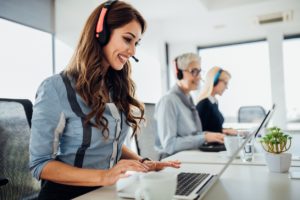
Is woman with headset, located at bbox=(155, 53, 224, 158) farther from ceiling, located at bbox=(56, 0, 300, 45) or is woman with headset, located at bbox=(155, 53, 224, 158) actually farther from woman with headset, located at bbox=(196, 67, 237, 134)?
ceiling, located at bbox=(56, 0, 300, 45)

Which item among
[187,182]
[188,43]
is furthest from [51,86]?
[188,43]

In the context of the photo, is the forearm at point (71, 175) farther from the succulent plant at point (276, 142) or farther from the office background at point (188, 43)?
the office background at point (188, 43)

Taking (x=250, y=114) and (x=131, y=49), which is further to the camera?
(x=250, y=114)

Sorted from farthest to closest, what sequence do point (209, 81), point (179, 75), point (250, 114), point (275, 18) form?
1. point (275, 18)
2. point (250, 114)
3. point (209, 81)
4. point (179, 75)

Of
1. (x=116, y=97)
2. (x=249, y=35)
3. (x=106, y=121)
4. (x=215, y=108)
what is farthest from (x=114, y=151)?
(x=249, y=35)

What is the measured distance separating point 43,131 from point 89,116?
0.16 meters

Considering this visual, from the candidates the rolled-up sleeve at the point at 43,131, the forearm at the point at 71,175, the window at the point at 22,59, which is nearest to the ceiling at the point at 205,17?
the window at the point at 22,59

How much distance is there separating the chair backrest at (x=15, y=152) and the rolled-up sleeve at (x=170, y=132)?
34.9 inches

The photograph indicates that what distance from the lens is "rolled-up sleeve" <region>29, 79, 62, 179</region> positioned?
0.95m

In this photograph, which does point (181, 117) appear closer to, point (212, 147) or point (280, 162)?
point (212, 147)

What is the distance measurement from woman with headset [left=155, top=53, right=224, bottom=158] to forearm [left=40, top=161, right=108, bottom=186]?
1074mm

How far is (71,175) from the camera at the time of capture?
909mm

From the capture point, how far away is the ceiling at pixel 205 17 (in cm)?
391

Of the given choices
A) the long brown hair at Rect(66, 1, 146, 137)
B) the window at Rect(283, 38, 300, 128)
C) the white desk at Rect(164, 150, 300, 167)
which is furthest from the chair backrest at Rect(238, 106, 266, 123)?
the long brown hair at Rect(66, 1, 146, 137)
